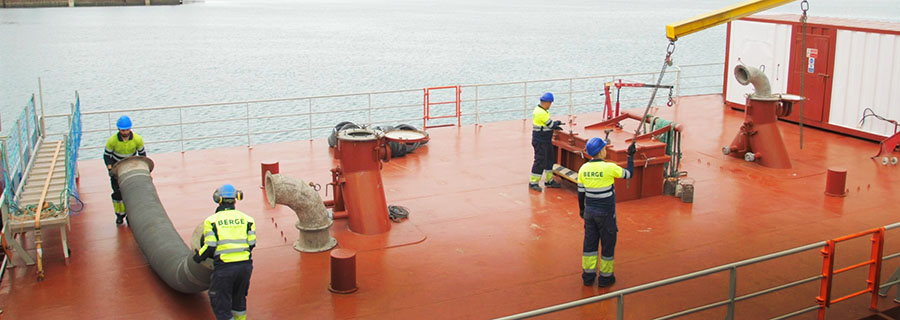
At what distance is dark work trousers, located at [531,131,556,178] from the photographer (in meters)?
13.3

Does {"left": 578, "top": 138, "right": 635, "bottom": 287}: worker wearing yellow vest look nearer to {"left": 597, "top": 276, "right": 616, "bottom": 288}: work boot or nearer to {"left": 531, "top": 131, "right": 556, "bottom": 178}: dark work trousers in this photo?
{"left": 597, "top": 276, "right": 616, "bottom": 288}: work boot

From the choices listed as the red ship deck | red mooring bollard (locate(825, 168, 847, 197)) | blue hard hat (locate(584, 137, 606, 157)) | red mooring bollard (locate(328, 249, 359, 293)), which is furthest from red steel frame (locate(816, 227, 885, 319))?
red mooring bollard (locate(328, 249, 359, 293))

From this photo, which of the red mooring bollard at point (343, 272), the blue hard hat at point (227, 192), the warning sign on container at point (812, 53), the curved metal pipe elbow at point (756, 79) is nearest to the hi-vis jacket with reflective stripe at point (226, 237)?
the blue hard hat at point (227, 192)

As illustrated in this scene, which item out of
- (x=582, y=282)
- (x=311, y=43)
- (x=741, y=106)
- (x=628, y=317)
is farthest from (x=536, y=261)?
(x=311, y=43)

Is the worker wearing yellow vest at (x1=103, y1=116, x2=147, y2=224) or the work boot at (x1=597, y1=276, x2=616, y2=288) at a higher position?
the worker wearing yellow vest at (x1=103, y1=116, x2=147, y2=224)

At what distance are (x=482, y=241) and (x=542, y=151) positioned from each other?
2.88 meters

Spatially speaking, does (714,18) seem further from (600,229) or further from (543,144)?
(600,229)

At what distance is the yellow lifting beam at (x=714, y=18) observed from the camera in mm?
10766

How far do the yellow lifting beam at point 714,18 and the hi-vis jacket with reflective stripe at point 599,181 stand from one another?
8.14 ft

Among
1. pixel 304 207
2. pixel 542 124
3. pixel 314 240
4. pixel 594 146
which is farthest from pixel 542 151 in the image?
pixel 304 207

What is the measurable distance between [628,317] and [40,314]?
627 centimetres

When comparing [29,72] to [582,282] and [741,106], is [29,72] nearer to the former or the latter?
[741,106]

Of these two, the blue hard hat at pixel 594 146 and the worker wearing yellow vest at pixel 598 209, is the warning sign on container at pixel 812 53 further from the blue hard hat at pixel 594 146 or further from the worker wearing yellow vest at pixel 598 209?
the blue hard hat at pixel 594 146

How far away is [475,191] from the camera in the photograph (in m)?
13.7
